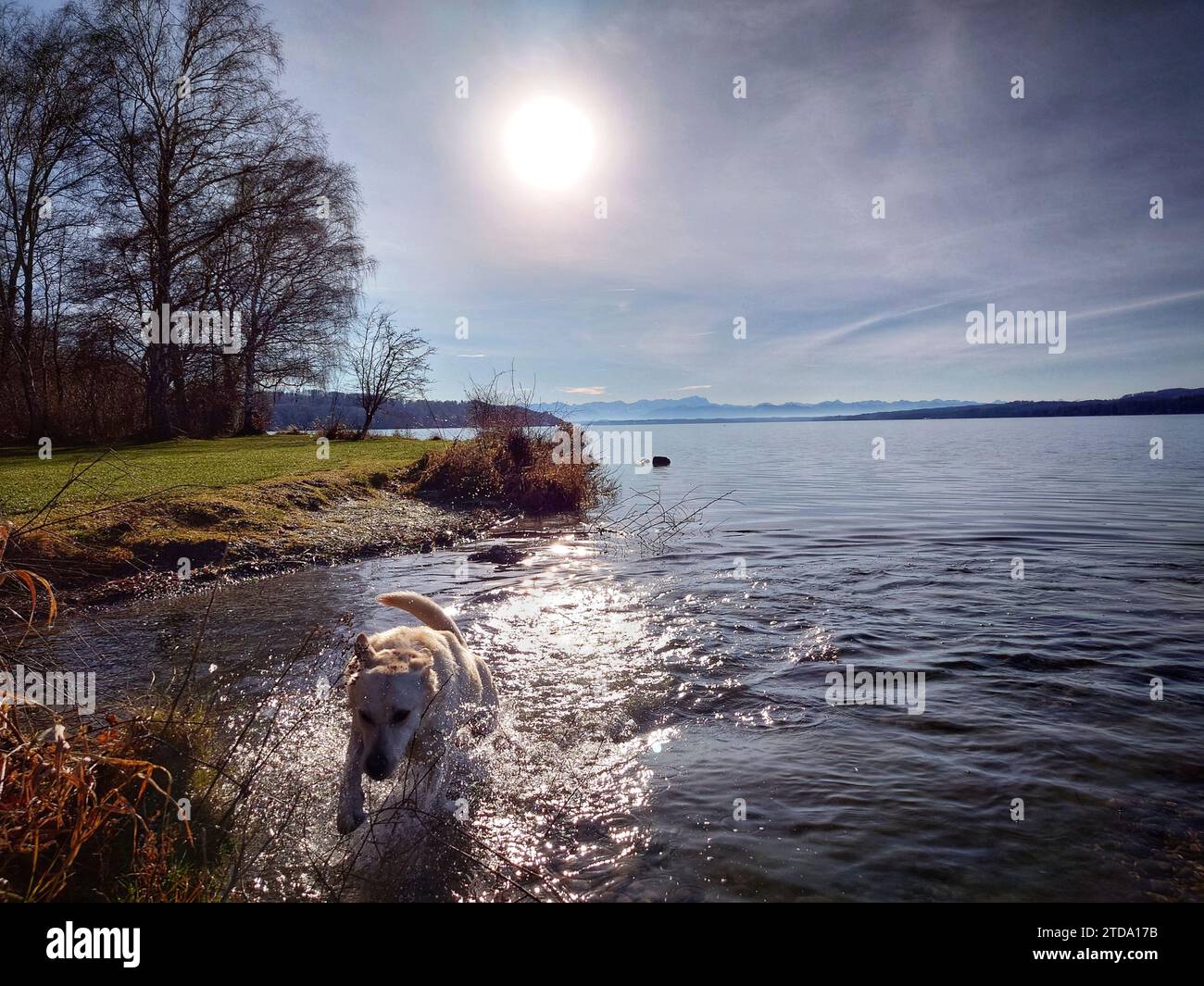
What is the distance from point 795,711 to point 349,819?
3.99m

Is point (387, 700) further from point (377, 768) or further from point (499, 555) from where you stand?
point (499, 555)

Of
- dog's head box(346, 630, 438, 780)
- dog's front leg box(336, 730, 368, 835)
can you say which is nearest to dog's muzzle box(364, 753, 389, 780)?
dog's head box(346, 630, 438, 780)

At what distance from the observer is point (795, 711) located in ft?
20.3

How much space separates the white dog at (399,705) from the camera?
13.4 feet

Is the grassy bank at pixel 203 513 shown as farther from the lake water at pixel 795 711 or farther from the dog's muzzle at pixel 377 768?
the dog's muzzle at pixel 377 768

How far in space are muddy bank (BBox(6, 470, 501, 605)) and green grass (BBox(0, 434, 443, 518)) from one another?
498 millimetres

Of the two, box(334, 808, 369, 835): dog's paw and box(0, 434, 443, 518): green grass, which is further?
box(0, 434, 443, 518): green grass

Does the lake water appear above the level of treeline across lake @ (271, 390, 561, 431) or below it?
below

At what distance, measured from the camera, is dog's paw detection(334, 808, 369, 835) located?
3887 millimetres

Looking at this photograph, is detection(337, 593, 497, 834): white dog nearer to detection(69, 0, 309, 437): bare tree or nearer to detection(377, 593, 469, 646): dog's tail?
detection(377, 593, 469, 646): dog's tail

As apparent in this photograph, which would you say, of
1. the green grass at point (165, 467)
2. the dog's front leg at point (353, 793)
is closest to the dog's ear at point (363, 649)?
the dog's front leg at point (353, 793)

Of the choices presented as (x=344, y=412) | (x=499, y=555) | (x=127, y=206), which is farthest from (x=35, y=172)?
(x=499, y=555)

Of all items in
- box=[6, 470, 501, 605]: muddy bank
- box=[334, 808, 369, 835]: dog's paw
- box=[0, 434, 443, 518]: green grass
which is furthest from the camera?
box=[0, 434, 443, 518]: green grass
